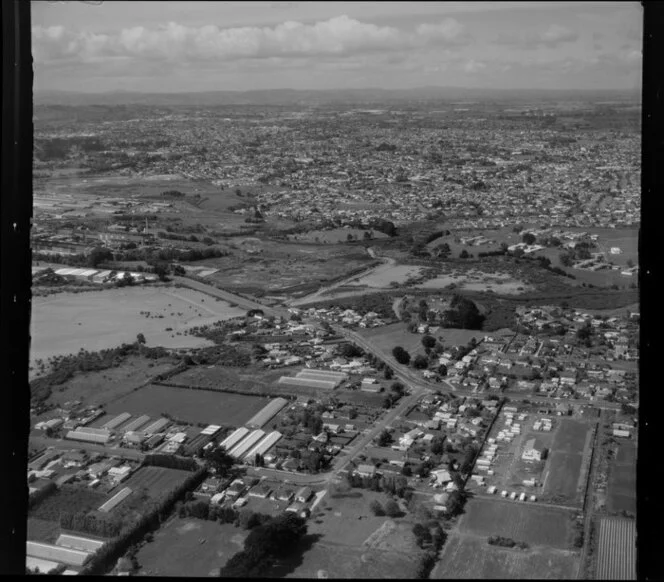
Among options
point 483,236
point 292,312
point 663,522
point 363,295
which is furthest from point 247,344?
point 663,522

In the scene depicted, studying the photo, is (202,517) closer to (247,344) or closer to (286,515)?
(286,515)

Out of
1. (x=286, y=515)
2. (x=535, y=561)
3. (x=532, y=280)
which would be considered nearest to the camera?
(x=535, y=561)

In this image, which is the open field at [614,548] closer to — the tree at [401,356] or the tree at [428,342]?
the tree at [401,356]

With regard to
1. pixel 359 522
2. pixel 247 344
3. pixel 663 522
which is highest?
pixel 663 522

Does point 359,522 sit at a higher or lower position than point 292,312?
lower

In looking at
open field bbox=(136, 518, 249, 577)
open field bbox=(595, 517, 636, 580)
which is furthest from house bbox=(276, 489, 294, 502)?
open field bbox=(595, 517, 636, 580)

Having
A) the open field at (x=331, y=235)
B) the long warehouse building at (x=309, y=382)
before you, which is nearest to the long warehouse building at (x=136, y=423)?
the long warehouse building at (x=309, y=382)

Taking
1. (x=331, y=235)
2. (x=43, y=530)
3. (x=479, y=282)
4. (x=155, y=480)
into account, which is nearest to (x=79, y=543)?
(x=43, y=530)
